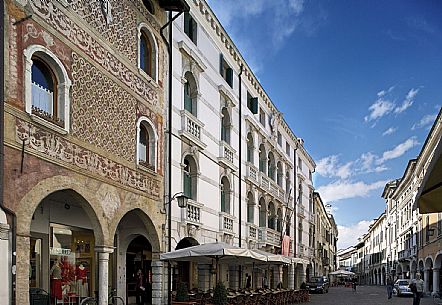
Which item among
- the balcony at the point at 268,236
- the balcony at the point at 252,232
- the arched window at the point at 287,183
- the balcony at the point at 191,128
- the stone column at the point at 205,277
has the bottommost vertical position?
the stone column at the point at 205,277

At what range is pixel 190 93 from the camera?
21.8 m

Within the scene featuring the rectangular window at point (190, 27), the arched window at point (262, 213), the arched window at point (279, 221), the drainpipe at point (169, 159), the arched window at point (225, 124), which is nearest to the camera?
the drainpipe at point (169, 159)

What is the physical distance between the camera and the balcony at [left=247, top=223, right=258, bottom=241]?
94.7 ft

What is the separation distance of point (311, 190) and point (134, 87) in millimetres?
40291

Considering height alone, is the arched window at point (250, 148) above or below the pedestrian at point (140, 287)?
above

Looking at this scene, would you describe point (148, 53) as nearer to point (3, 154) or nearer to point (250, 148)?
point (3, 154)

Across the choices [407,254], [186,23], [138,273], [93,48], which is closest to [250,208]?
[138,273]

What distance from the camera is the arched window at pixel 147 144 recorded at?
56.9ft

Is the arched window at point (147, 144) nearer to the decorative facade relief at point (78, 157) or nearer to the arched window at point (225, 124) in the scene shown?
the decorative facade relief at point (78, 157)

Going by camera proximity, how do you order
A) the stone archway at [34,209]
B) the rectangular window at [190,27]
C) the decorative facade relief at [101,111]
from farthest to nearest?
the rectangular window at [190,27], the decorative facade relief at [101,111], the stone archway at [34,209]

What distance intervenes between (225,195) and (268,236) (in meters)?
8.11

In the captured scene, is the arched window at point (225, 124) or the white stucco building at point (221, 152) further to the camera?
the arched window at point (225, 124)

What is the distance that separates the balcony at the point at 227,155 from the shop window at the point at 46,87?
1180 cm

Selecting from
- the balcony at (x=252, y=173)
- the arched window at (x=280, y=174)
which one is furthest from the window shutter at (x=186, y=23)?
the arched window at (x=280, y=174)
